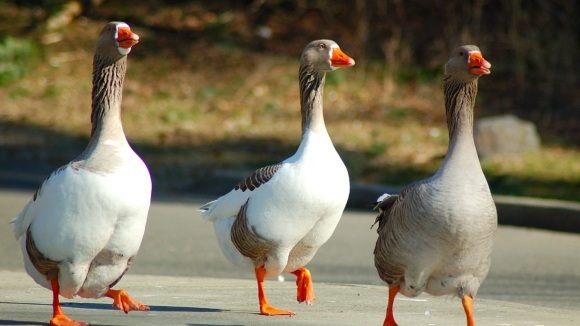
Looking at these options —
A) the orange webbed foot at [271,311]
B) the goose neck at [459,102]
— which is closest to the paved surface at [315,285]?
the orange webbed foot at [271,311]

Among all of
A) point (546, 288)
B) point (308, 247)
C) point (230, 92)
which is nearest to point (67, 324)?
point (308, 247)

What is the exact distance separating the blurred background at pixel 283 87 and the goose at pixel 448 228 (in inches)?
259

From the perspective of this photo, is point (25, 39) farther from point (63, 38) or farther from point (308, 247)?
point (308, 247)

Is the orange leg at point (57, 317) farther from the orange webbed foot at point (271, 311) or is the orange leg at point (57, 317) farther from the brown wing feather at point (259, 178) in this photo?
the brown wing feather at point (259, 178)

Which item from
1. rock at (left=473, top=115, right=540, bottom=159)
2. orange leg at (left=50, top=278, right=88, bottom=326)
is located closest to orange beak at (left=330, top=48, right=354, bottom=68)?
orange leg at (left=50, top=278, right=88, bottom=326)

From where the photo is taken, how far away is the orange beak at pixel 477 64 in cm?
529

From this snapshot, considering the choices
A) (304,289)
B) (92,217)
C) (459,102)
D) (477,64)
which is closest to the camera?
(92,217)

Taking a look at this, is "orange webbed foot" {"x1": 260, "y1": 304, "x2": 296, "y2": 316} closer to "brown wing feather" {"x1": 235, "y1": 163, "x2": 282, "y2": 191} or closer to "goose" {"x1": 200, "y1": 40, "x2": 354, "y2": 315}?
"goose" {"x1": 200, "y1": 40, "x2": 354, "y2": 315}

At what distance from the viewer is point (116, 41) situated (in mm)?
5559

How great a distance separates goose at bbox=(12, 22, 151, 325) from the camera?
509 cm

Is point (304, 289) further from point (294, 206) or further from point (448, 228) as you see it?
point (448, 228)

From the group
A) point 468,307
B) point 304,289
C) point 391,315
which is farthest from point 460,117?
point 304,289

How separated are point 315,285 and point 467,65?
249 centimetres

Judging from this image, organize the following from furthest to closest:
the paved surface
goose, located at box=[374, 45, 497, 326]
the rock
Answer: the rock
the paved surface
goose, located at box=[374, 45, 497, 326]
